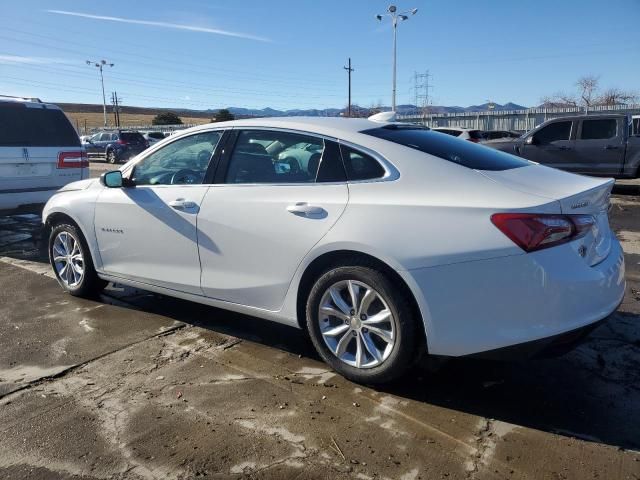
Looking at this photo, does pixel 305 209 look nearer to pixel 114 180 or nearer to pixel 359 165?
pixel 359 165

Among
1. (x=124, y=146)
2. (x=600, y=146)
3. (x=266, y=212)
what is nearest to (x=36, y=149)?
(x=266, y=212)

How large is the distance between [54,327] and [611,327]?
4.41 meters

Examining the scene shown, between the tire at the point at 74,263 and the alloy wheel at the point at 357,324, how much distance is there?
2618 millimetres

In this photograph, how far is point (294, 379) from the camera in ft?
11.7

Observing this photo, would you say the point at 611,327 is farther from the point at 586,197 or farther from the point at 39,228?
the point at 39,228

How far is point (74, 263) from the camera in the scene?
5219mm

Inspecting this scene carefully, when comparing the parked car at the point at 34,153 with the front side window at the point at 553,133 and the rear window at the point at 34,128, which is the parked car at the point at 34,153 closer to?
the rear window at the point at 34,128

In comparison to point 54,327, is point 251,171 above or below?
above

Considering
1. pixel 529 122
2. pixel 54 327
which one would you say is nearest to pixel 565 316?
pixel 54 327

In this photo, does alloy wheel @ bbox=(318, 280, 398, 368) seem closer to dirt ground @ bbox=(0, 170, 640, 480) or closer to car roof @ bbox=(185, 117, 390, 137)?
dirt ground @ bbox=(0, 170, 640, 480)

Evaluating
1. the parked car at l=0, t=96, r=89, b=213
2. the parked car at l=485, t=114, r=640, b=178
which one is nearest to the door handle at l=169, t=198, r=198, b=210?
the parked car at l=0, t=96, r=89, b=213

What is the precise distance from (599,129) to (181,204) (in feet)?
39.1

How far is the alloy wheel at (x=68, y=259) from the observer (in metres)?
5.15

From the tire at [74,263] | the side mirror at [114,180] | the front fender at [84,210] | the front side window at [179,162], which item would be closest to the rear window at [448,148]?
the front side window at [179,162]
